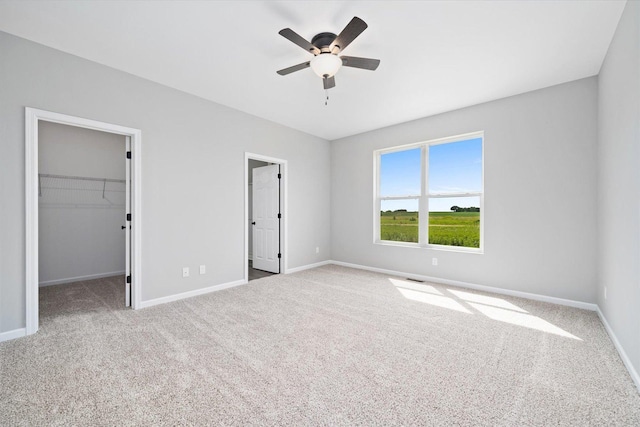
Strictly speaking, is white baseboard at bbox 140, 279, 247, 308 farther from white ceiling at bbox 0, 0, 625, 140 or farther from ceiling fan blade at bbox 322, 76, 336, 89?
ceiling fan blade at bbox 322, 76, 336, 89

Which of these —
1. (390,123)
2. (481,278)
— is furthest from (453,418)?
(390,123)

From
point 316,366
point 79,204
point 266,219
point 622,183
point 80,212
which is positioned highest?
point 622,183

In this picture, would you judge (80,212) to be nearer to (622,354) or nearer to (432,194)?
(432,194)

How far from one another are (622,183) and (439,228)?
7.99 feet

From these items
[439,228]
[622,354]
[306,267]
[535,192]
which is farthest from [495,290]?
[306,267]

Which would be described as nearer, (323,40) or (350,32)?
(350,32)

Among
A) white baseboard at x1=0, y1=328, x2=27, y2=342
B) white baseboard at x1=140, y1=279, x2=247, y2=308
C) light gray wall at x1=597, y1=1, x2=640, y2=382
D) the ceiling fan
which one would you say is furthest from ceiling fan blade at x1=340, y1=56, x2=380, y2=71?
white baseboard at x1=0, y1=328, x2=27, y2=342

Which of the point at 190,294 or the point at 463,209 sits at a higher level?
the point at 463,209

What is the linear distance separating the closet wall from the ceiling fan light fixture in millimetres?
4446

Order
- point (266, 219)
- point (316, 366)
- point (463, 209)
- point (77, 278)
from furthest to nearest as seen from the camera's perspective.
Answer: point (266, 219) → point (77, 278) → point (463, 209) → point (316, 366)

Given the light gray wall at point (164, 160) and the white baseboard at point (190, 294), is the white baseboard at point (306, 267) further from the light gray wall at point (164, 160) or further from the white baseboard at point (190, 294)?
the white baseboard at point (190, 294)

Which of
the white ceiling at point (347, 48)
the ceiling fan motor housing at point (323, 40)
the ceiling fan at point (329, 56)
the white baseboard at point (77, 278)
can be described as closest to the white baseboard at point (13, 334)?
the white baseboard at point (77, 278)

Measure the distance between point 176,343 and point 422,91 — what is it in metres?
4.04

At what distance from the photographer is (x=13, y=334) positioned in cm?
240
